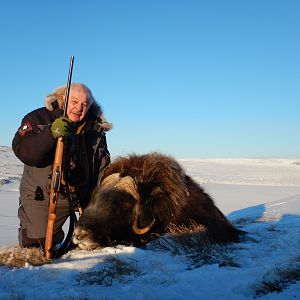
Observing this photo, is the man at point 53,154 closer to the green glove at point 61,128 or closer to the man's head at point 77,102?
the man's head at point 77,102

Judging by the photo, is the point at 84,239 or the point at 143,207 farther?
the point at 143,207

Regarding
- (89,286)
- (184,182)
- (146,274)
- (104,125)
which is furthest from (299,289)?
(104,125)

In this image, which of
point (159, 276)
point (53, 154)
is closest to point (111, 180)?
point (53, 154)

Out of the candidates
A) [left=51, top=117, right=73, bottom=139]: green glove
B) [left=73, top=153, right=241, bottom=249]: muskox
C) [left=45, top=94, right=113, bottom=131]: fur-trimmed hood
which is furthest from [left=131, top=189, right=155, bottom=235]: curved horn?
[left=45, top=94, right=113, bottom=131]: fur-trimmed hood

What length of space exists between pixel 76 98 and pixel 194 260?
279 cm

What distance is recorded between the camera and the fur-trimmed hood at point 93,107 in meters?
5.46

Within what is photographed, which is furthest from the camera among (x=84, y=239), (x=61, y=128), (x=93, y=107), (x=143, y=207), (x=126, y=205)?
(x=93, y=107)

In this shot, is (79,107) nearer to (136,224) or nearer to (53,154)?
(53,154)

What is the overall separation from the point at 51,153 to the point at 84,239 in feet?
4.18

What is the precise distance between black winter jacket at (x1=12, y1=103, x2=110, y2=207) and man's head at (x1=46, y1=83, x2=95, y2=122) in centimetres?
14

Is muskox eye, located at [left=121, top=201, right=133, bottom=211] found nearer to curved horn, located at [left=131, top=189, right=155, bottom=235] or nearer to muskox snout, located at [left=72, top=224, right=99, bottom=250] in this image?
curved horn, located at [left=131, top=189, right=155, bottom=235]

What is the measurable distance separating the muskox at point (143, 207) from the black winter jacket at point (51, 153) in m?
0.45

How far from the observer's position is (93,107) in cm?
584

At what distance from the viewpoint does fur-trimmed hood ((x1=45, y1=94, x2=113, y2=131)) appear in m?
5.46
